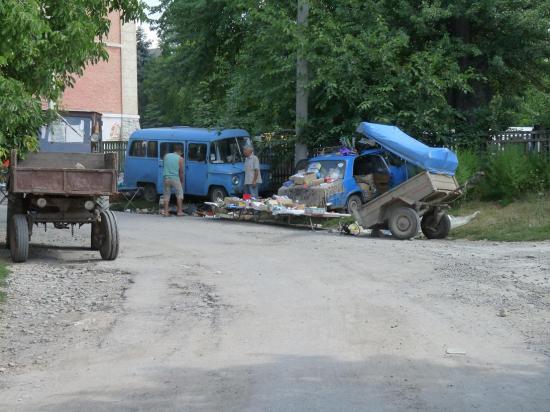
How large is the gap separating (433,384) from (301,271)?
6.20 meters

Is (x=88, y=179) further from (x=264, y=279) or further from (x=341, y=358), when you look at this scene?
(x=341, y=358)

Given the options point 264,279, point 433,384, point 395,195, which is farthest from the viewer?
point 395,195

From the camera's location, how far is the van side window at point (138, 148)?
27.3 meters

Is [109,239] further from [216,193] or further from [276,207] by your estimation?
[216,193]

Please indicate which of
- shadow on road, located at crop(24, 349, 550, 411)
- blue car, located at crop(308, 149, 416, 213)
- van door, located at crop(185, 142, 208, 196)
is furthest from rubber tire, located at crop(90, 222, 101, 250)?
van door, located at crop(185, 142, 208, 196)

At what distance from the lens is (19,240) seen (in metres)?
13.1

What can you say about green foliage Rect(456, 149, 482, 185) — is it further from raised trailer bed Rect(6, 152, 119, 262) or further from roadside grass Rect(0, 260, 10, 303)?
roadside grass Rect(0, 260, 10, 303)

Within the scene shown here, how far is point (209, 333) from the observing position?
8.45 meters

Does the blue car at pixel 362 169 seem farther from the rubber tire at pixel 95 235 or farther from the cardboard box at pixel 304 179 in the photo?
the rubber tire at pixel 95 235

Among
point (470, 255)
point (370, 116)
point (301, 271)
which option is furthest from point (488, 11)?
point (301, 271)

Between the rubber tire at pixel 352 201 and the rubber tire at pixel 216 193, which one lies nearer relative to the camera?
the rubber tire at pixel 352 201

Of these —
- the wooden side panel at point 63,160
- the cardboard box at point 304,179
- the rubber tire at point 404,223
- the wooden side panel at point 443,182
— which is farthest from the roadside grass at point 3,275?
the cardboard box at point 304,179

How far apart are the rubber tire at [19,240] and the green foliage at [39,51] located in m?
1.10

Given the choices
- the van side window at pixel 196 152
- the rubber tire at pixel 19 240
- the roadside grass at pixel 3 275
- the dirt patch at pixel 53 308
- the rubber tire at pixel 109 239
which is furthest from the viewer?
the van side window at pixel 196 152
